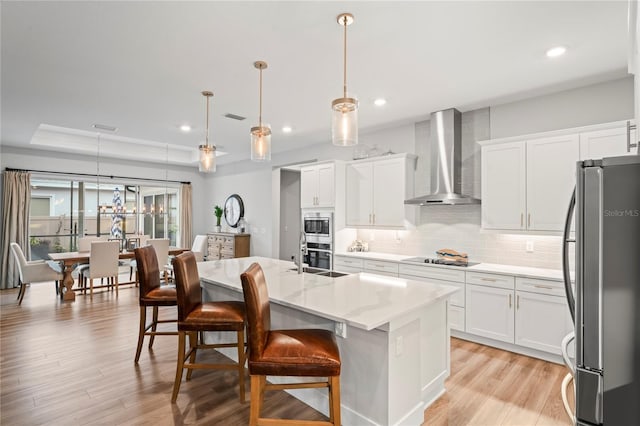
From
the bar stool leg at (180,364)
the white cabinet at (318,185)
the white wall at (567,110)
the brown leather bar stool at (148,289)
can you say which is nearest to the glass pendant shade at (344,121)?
the bar stool leg at (180,364)

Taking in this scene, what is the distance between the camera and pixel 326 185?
5293 mm

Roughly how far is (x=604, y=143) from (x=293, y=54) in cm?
296

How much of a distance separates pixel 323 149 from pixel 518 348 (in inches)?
163

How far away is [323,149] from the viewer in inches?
239

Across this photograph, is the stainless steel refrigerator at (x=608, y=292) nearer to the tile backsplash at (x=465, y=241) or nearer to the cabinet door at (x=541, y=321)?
the cabinet door at (x=541, y=321)

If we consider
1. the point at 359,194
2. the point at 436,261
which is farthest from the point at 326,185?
the point at 436,261

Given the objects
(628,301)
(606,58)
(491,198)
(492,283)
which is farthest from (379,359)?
(606,58)

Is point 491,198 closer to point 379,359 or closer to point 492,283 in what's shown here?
point 492,283

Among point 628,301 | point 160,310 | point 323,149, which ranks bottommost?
point 160,310

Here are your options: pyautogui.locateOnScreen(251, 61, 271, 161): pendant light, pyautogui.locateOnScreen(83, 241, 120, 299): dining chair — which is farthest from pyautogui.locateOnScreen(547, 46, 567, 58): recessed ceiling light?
pyautogui.locateOnScreen(83, 241, 120, 299): dining chair

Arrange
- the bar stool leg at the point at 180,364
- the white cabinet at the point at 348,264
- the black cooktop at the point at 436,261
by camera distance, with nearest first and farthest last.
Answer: the bar stool leg at the point at 180,364
the black cooktop at the point at 436,261
the white cabinet at the point at 348,264

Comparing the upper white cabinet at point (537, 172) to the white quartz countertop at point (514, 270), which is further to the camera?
the white quartz countertop at point (514, 270)

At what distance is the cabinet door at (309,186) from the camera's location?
5.48 metres

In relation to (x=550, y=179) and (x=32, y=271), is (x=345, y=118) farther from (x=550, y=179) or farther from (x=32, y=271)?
(x=32, y=271)
